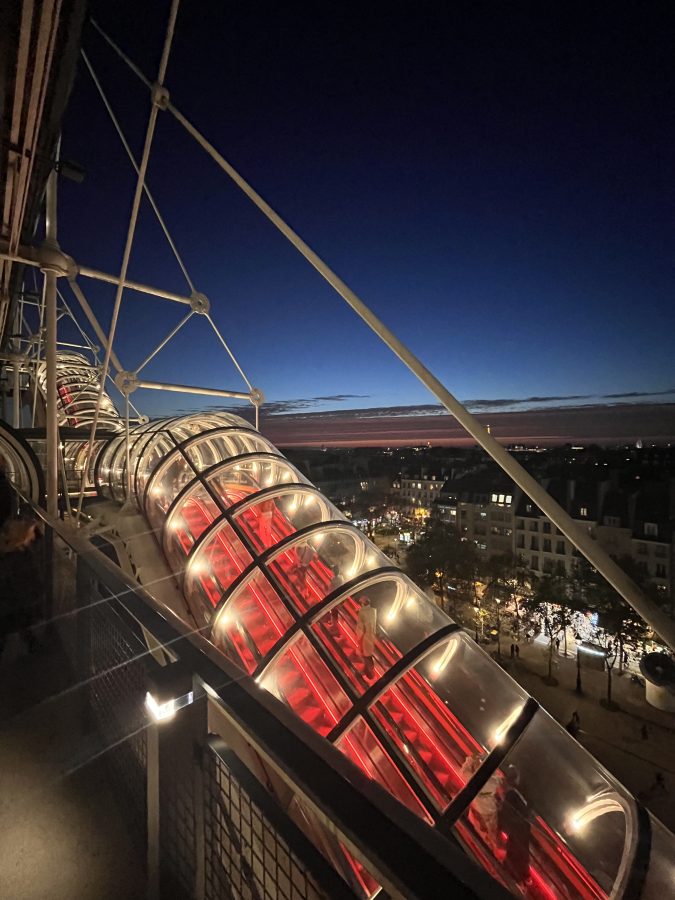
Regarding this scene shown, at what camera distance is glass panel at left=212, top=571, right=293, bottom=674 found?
18.8ft

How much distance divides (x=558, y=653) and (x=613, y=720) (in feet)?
28.5

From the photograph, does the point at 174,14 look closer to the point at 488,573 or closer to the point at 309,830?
the point at 309,830

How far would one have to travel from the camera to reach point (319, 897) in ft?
4.84

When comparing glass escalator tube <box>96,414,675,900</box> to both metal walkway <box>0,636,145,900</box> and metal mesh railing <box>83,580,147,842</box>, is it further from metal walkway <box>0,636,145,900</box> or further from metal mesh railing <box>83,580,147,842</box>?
metal walkway <box>0,636,145,900</box>

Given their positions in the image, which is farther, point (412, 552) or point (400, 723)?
point (412, 552)

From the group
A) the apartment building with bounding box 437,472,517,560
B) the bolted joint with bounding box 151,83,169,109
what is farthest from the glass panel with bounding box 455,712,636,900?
the apartment building with bounding box 437,472,517,560

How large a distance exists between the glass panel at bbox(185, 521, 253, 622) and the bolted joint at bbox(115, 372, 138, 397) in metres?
4.51

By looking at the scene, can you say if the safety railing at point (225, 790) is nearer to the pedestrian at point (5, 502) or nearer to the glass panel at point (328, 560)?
the glass panel at point (328, 560)

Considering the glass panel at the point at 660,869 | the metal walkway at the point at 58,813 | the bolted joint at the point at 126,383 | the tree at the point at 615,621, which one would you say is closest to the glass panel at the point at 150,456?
the bolted joint at the point at 126,383

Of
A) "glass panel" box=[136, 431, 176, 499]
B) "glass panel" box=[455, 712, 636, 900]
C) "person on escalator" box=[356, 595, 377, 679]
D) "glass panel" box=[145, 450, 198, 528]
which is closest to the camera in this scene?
"glass panel" box=[455, 712, 636, 900]

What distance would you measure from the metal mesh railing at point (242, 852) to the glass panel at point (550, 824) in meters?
2.99

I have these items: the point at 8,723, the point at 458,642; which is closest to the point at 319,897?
the point at 8,723

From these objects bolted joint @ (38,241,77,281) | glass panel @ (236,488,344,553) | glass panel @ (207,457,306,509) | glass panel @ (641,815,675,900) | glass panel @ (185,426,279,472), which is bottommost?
glass panel @ (641,815,675,900)

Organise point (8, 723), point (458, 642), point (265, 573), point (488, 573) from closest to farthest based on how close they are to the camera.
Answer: point (8, 723), point (458, 642), point (265, 573), point (488, 573)
